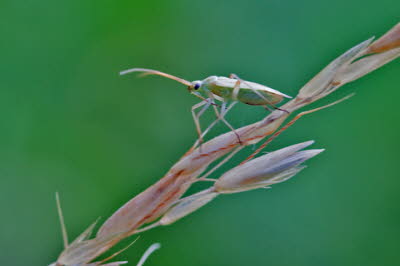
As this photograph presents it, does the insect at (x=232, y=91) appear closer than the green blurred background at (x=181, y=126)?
Yes

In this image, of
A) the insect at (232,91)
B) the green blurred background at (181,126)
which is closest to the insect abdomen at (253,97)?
the insect at (232,91)

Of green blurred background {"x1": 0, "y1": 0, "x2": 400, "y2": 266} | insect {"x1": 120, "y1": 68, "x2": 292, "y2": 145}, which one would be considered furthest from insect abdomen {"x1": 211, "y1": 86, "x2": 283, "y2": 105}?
green blurred background {"x1": 0, "y1": 0, "x2": 400, "y2": 266}

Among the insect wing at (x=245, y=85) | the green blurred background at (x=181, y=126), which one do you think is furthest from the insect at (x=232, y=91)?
the green blurred background at (x=181, y=126)

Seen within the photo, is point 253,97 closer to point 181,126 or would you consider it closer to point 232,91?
point 232,91

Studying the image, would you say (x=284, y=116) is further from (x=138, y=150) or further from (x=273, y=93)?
(x=138, y=150)

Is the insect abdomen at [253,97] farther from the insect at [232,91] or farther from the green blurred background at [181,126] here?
the green blurred background at [181,126]

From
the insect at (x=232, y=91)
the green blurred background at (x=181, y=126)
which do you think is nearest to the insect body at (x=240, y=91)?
the insect at (x=232, y=91)

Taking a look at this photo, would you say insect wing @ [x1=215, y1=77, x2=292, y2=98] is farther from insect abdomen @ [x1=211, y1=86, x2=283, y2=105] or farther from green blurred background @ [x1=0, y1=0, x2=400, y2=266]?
green blurred background @ [x1=0, y1=0, x2=400, y2=266]

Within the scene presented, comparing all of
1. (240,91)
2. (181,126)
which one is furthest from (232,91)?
(181,126)

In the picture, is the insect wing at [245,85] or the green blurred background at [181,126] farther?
the green blurred background at [181,126]
